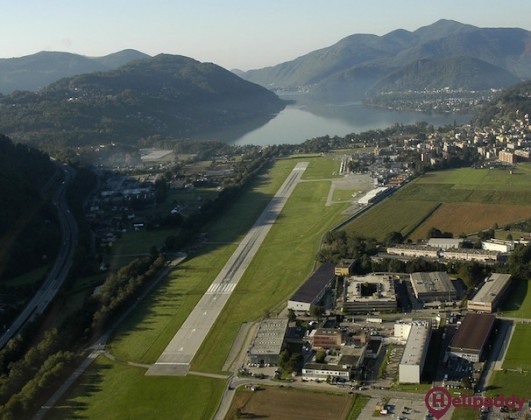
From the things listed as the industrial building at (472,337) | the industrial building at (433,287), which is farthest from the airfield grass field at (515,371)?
the industrial building at (433,287)

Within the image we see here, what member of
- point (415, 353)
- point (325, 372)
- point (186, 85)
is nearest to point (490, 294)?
point (415, 353)

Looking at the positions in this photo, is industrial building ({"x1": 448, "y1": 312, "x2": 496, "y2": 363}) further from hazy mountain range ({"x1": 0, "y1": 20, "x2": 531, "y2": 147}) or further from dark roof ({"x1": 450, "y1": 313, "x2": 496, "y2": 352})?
hazy mountain range ({"x1": 0, "y1": 20, "x2": 531, "y2": 147})

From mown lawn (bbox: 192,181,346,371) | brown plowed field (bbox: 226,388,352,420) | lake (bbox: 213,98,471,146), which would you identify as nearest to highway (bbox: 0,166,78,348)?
mown lawn (bbox: 192,181,346,371)

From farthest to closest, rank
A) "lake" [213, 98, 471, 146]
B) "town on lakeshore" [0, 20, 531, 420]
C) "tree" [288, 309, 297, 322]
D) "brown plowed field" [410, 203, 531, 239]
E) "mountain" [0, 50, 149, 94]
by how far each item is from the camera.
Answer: "mountain" [0, 50, 149, 94] → "lake" [213, 98, 471, 146] → "brown plowed field" [410, 203, 531, 239] → "tree" [288, 309, 297, 322] → "town on lakeshore" [0, 20, 531, 420]

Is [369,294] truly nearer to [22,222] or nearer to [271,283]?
[271,283]

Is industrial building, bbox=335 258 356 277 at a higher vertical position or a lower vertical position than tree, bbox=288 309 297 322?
higher
